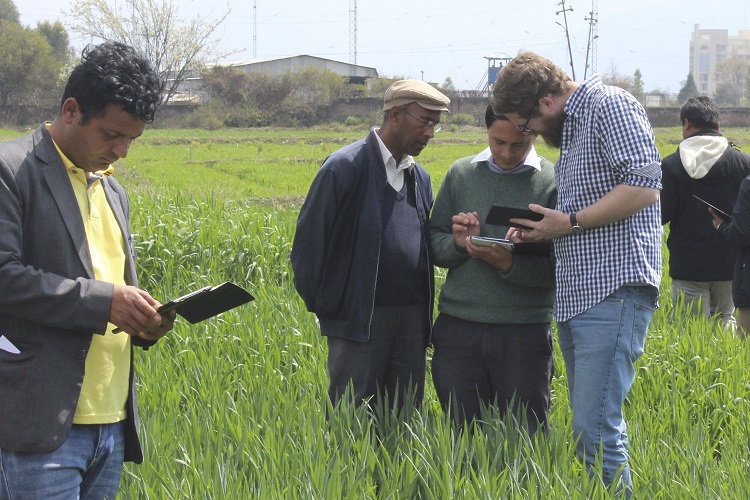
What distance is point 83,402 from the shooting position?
2158mm

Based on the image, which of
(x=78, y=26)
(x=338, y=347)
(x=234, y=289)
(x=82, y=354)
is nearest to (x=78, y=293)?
(x=82, y=354)

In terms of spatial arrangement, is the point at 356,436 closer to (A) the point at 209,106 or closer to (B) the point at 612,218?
(B) the point at 612,218

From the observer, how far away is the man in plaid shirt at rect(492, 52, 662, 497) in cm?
273

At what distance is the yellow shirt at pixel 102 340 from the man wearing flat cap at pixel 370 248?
1.10m

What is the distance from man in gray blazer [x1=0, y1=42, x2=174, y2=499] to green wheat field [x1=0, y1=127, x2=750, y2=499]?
1.53 ft

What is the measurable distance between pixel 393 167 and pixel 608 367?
1104 mm

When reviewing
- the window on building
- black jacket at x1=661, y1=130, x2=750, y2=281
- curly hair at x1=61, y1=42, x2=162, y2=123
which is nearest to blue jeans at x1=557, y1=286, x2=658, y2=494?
curly hair at x1=61, y1=42, x2=162, y2=123

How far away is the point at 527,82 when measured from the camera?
2.88m

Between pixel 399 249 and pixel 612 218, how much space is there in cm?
88

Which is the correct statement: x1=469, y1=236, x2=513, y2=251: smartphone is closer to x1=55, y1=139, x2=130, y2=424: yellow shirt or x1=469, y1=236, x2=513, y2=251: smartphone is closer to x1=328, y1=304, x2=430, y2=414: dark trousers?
x1=328, y1=304, x2=430, y2=414: dark trousers

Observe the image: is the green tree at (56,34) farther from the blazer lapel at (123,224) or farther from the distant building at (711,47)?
the distant building at (711,47)

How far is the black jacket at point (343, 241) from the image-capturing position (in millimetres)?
3307

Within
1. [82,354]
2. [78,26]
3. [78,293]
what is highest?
[78,26]

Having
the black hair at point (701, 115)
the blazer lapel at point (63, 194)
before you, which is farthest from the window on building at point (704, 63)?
the blazer lapel at point (63, 194)
